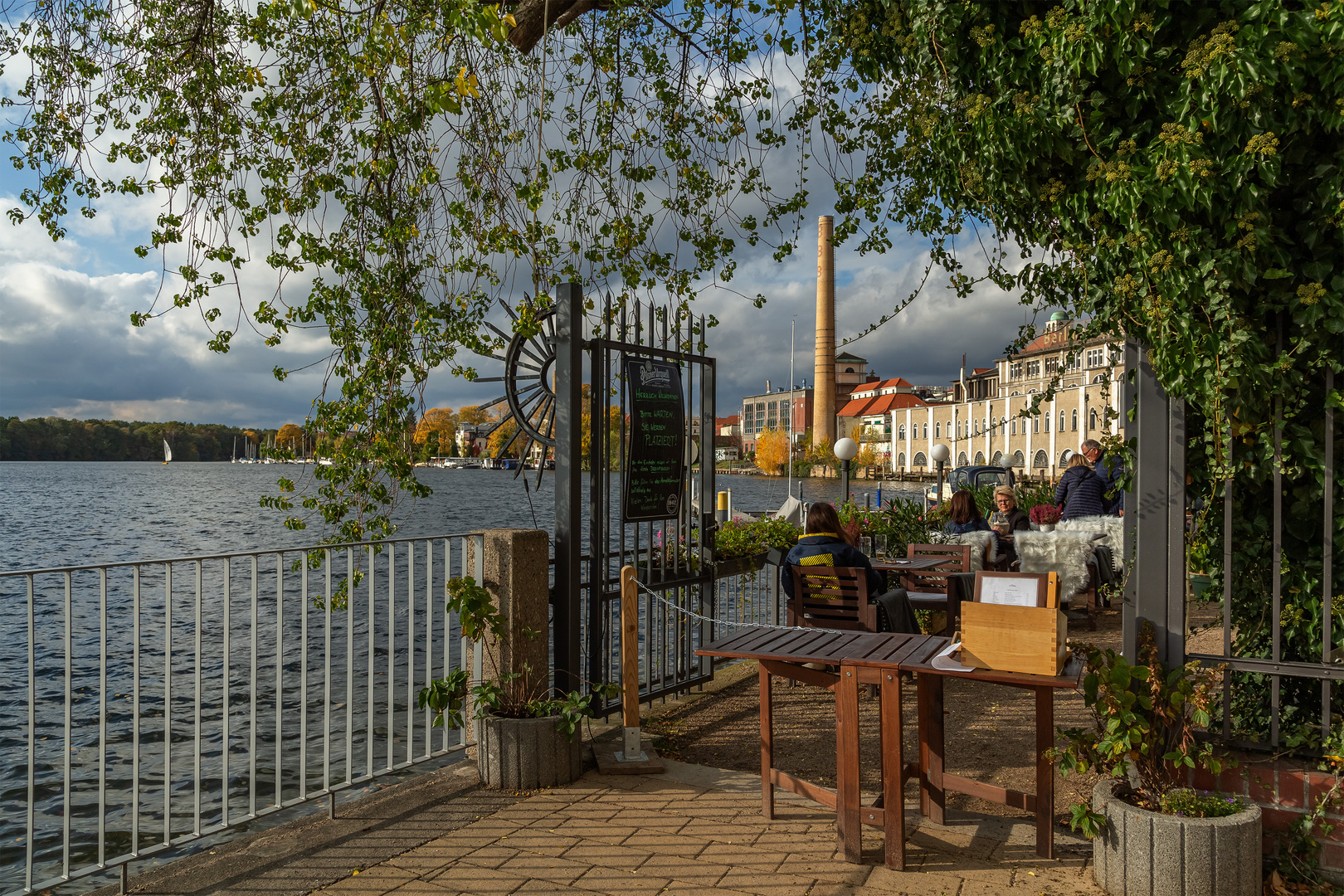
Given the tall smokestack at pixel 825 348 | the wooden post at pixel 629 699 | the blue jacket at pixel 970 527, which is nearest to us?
the wooden post at pixel 629 699

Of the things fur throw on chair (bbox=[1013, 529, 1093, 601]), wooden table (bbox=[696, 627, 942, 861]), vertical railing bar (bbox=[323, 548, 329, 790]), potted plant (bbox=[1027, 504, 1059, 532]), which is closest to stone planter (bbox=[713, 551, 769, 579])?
fur throw on chair (bbox=[1013, 529, 1093, 601])

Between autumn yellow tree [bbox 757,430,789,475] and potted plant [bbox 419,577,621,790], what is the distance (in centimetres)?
8611

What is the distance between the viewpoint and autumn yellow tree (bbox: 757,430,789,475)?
95188mm

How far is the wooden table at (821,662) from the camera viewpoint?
11.7 ft

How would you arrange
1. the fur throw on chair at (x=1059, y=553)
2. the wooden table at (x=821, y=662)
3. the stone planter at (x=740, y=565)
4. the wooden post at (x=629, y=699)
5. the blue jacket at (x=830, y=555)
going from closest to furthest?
the wooden table at (x=821, y=662)
the wooden post at (x=629, y=699)
the blue jacket at (x=830, y=555)
the stone planter at (x=740, y=565)
the fur throw on chair at (x=1059, y=553)

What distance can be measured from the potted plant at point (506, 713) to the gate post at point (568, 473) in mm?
374

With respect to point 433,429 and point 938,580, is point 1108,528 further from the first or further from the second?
point 433,429

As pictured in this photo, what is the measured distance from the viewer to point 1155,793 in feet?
10.5

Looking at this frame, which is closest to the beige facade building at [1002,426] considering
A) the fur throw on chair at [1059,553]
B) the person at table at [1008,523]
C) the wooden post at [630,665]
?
the person at table at [1008,523]

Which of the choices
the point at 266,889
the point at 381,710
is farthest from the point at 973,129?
the point at 381,710

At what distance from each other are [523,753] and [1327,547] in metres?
3.64

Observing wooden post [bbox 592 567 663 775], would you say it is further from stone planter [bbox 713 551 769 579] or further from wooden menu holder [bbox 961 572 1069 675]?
stone planter [bbox 713 551 769 579]

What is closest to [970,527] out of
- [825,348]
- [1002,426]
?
[825,348]

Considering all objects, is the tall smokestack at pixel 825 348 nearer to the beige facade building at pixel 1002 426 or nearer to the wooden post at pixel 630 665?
the beige facade building at pixel 1002 426
